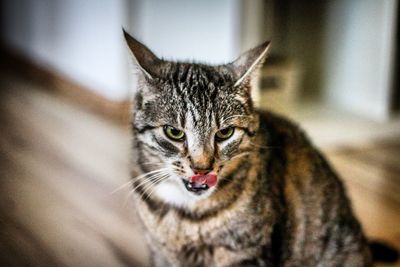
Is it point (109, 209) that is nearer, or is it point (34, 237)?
point (34, 237)

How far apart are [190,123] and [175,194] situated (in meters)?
0.19

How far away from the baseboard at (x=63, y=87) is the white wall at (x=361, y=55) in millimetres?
1208

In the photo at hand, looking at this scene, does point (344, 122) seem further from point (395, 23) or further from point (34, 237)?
point (34, 237)

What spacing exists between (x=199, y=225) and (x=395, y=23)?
6.60 ft

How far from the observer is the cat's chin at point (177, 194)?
1.28 meters

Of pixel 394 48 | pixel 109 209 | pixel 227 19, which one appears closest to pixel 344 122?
pixel 394 48

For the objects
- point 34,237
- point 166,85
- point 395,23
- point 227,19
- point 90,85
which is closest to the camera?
point 166,85

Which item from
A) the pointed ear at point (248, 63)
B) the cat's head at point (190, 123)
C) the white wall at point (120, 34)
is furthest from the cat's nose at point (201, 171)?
the white wall at point (120, 34)

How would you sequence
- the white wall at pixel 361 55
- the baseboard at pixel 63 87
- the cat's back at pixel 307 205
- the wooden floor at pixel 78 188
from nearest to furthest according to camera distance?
the cat's back at pixel 307 205 < the wooden floor at pixel 78 188 < the white wall at pixel 361 55 < the baseboard at pixel 63 87

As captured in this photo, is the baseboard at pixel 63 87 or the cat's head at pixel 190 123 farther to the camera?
the baseboard at pixel 63 87

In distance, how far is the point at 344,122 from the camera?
2.97 metres

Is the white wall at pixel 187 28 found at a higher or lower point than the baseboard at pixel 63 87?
higher

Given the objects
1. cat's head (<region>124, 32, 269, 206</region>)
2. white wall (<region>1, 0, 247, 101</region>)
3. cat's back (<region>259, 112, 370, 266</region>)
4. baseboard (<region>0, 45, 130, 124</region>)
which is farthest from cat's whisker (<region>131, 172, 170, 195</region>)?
baseboard (<region>0, 45, 130, 124</region>)

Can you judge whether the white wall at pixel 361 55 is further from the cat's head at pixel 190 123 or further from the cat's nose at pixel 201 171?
the cat's nose at pixel 201 171
